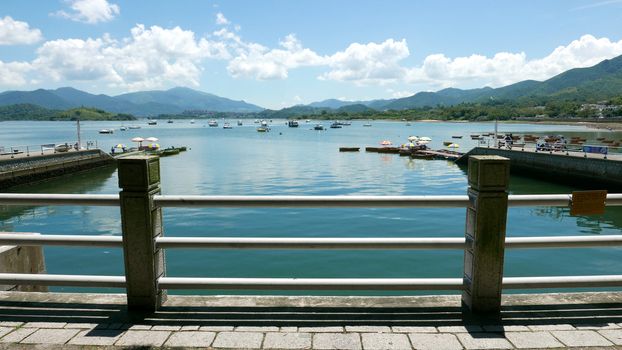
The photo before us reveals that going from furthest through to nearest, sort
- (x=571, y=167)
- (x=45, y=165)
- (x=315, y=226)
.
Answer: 1. (x=45, y=165)
2. (x=571, y=167)
3. (x=315, y=226)

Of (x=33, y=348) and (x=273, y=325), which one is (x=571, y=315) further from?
(x=33, y=348)

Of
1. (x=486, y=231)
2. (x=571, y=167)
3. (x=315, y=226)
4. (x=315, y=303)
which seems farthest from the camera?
(x=571, y=167)

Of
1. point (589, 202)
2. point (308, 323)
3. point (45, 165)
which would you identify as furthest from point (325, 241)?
point (45, 165)

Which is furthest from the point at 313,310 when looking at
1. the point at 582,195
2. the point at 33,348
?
the point at 582,195

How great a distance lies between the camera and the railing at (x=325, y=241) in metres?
4.07

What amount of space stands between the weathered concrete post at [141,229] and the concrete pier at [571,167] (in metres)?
26.5

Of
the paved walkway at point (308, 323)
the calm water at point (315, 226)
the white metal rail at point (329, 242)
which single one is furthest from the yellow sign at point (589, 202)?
the calm water at point (315, 226)

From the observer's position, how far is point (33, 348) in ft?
11.9

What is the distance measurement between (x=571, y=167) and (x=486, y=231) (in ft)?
123

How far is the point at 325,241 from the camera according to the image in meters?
4.09

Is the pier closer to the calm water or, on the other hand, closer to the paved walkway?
the paved walkway

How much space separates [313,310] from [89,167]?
5026 centimetres

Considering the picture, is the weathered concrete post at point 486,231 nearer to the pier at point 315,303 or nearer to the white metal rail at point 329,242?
the pier at point 315,303

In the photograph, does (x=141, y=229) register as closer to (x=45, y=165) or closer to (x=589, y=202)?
(x=589, y=202)
